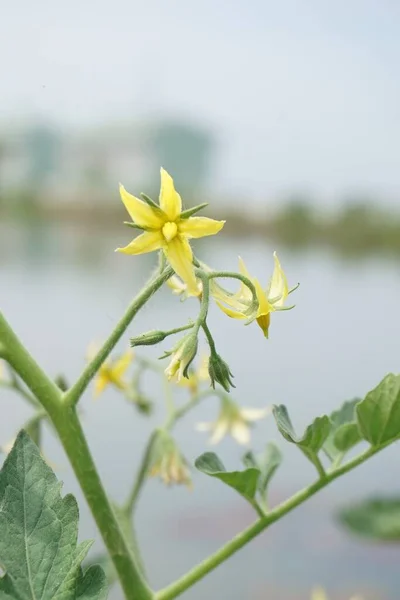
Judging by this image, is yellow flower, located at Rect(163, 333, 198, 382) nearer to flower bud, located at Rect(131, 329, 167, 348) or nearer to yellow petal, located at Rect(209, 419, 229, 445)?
flower bud, located at Rect(131, 329, 167, 348)

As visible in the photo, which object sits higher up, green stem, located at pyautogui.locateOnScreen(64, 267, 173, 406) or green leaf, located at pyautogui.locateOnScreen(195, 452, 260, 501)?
green stem, located at pyautogui.locateOnScreen(64, 267, 173, 406)

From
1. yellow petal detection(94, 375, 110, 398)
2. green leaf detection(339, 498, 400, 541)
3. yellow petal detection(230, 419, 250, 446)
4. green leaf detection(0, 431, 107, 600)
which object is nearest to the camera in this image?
green leaf detection(0, 431, 107, 600)

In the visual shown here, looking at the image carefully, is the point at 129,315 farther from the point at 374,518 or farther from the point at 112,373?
the point at 374,518

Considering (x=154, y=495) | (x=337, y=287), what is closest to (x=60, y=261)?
(x=337, y=287)

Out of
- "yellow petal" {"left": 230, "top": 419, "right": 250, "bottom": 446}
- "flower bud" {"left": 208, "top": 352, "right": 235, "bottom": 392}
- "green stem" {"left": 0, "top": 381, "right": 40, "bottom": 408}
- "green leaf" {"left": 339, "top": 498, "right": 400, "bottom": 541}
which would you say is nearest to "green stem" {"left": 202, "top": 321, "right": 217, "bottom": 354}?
"flower bud" {"left": 208, "top": 352, "right": 235, "bottom": 392}

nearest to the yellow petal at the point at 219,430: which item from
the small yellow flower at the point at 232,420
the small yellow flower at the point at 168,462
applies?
the small yellow flower at the point at 232,420

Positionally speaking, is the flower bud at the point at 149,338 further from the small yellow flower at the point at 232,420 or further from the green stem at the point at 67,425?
the small yellow flower at the point at 232,420

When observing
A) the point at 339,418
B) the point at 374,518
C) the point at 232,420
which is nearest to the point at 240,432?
the point at 232,420
